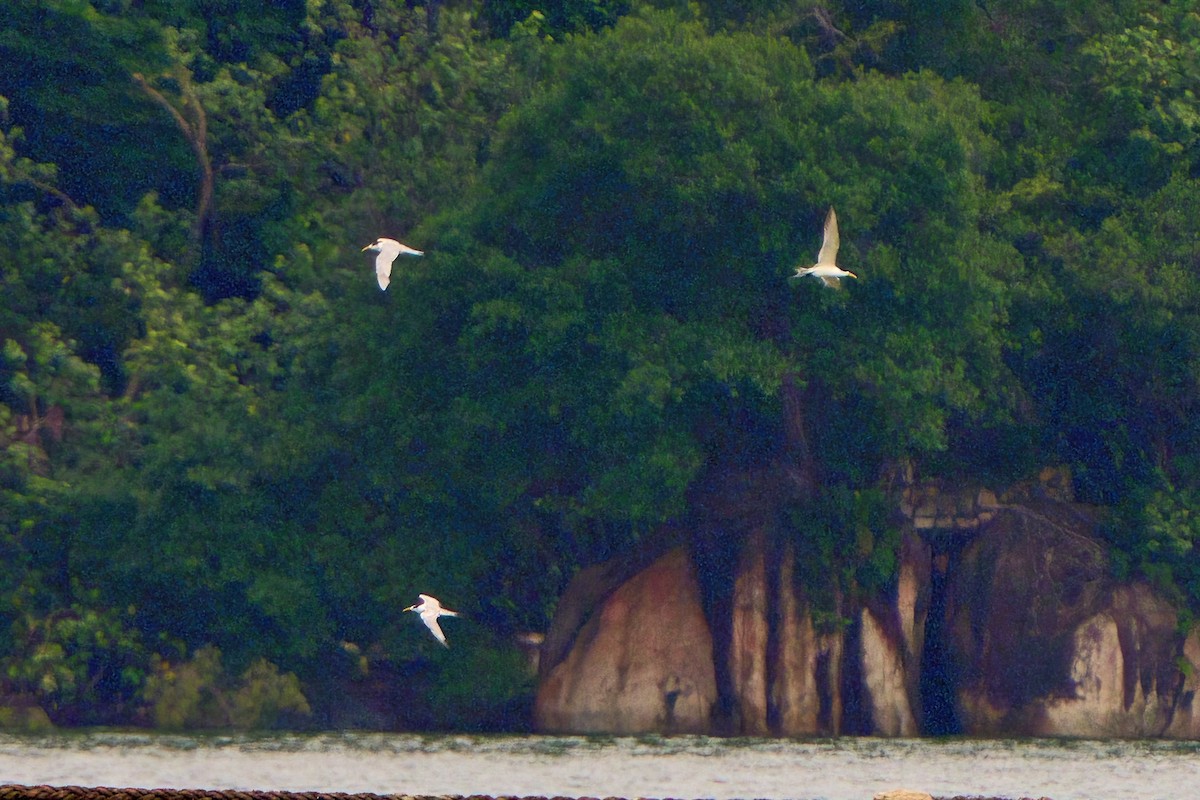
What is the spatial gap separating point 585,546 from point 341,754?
224 inches

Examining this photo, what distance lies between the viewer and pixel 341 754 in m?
30.2

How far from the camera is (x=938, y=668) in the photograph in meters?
34.9

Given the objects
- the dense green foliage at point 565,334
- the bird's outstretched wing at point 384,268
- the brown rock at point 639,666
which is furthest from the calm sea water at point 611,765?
the bird's outstretched wing at point 384,268

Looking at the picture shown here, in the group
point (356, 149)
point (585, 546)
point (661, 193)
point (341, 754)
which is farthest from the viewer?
point (356, 149)

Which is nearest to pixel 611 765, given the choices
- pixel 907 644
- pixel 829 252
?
pixel 829 252

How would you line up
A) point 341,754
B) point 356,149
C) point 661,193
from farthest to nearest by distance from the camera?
point 356,149 → point 661,193 → point 341,754

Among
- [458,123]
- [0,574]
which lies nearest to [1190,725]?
[458,123]

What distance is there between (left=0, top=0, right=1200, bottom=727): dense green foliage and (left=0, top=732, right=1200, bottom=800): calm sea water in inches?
102

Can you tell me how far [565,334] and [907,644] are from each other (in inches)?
248

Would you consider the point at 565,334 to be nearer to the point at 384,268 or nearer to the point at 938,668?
the point at 384,268

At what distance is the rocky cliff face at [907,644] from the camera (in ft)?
111

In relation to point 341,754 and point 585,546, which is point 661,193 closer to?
point 585,546

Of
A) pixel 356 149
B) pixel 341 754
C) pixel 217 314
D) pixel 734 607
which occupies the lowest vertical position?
pixel 341 754

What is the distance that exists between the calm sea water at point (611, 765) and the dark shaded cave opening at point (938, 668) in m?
1.54
